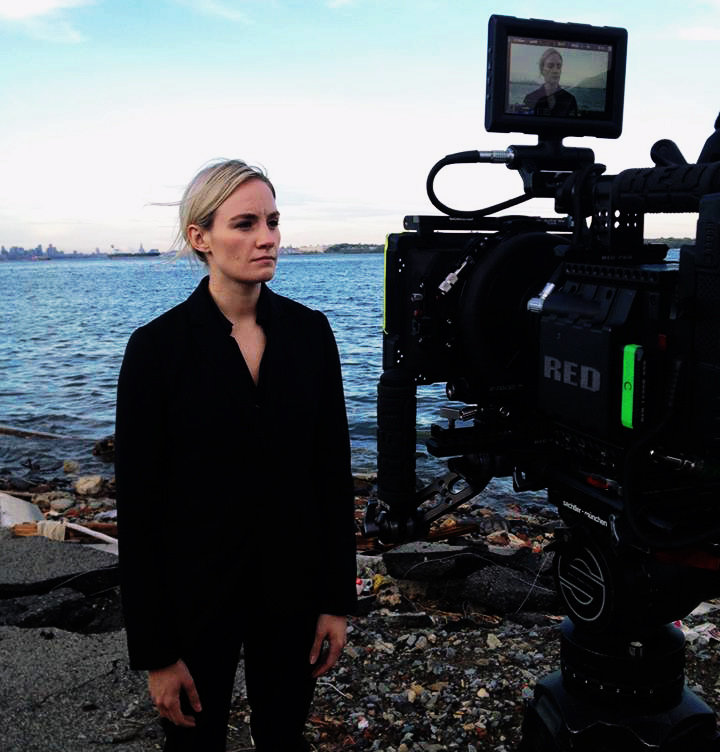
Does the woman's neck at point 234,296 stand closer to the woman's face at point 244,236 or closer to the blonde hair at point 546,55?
the woman's face at point 244,236

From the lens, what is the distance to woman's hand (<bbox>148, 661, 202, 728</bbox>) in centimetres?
229

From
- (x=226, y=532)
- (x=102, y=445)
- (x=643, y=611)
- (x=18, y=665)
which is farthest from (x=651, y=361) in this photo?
(x=102, y=445)

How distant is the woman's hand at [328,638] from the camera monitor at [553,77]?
1890 millimetres

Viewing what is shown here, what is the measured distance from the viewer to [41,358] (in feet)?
92.0

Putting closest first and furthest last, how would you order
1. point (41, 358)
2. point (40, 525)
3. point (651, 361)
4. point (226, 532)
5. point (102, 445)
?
point (651, 361) → point (226, 532) → point (40, 525) → point (102, 445) → point (41, 358)

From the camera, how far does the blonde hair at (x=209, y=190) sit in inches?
90.5

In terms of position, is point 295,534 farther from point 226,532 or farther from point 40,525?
Answer: point 40,525

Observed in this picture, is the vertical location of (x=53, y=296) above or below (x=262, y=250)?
below

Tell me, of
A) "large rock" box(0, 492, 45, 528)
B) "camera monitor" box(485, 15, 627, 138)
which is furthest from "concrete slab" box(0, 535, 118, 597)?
"camera monitor" box(485, 15, 627, 138)

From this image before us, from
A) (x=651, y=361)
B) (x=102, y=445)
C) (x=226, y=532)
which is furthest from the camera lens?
(x=102, y=445)

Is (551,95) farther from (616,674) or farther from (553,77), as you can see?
(616,674)

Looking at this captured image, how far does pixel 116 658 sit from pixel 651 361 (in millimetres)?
3368

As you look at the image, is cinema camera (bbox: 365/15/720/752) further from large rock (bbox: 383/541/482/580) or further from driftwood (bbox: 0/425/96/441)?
driftwood (bbox: 0/425/96/441)

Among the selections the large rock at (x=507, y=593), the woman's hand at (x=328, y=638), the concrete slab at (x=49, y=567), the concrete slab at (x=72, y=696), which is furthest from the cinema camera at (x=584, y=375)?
the concrete slab at (x=49, y=567)
